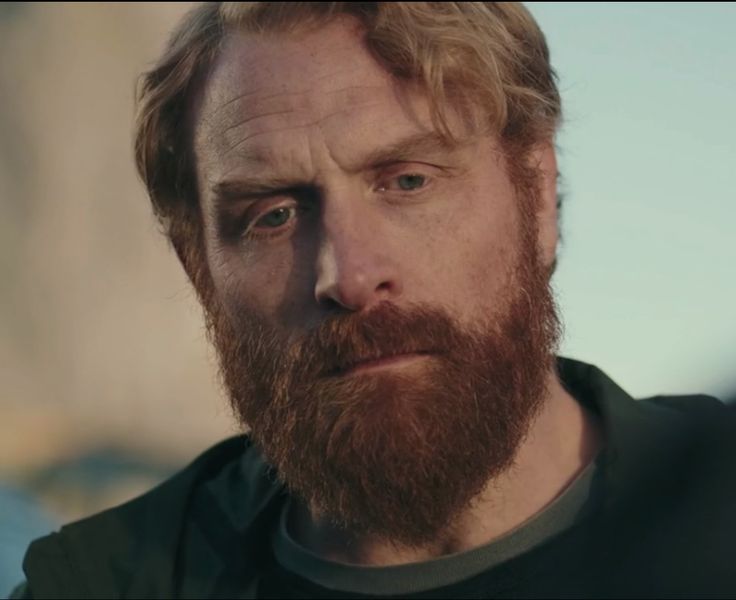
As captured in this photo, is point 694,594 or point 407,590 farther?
point 407,590

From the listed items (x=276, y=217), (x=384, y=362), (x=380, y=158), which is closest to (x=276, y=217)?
(x=276, y=217)

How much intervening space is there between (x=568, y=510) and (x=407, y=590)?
326mm

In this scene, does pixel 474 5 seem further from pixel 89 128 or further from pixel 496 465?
pixel 89 128

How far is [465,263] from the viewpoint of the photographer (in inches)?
101

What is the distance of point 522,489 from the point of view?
264cm

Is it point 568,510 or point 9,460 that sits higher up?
point 568,510

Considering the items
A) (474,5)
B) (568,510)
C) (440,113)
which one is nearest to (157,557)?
(568,510)

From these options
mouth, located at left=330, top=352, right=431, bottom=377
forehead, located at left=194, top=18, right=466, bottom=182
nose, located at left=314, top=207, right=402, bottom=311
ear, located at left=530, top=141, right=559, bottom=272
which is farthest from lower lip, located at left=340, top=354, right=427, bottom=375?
ear, located at left=530, top=141, right=559, bottom=272

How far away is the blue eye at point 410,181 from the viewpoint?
254 centimetres

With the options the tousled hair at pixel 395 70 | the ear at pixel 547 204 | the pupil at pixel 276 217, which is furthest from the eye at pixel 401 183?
the ear at pixel 547 204

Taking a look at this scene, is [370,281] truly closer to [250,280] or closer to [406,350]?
[406,350]

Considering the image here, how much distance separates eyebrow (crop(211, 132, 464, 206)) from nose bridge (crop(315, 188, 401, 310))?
6 cm

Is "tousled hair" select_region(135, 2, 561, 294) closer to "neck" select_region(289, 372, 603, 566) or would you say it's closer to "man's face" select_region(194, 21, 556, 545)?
"man's face" select_region(194, 21, 556, 545)

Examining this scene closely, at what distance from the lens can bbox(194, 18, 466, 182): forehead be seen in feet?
8.20
